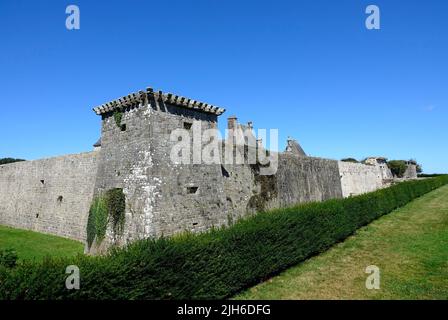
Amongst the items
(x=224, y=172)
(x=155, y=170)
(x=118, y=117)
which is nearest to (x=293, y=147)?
(x=224, y=172)

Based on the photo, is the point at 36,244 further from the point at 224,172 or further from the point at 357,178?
the point at 357,178

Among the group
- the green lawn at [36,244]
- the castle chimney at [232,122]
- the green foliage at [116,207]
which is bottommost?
the green lawn at [36,244]

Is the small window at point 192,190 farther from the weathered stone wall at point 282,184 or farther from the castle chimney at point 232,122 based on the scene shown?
the castle chimney at point 232,122

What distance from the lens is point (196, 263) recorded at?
8.11 metres

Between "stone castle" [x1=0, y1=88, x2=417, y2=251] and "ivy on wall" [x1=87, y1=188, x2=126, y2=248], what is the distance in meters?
0.28

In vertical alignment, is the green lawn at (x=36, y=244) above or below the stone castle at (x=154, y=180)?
below

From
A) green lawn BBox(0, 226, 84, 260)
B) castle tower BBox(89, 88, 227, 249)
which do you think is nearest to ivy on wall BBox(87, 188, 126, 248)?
castle tower BBox(89, 88, 227, 249)

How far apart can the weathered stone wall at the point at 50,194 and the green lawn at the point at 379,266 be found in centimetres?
1261

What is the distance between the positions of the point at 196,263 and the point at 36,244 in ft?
45.9

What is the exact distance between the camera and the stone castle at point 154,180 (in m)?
12.0

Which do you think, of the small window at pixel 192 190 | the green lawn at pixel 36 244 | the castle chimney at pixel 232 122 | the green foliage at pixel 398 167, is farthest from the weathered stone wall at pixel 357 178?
the green foliage at pixel 398 167

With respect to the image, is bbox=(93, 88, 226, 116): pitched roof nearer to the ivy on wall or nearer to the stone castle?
the stone castle

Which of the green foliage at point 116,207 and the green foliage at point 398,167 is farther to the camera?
the green foliage at point 398,167
